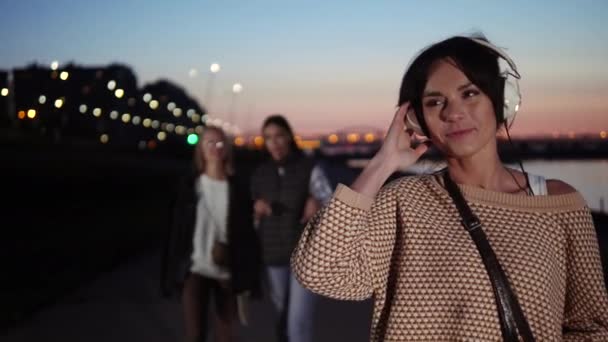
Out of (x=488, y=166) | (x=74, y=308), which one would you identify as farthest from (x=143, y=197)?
(x=488, y=166)

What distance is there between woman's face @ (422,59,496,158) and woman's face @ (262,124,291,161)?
430cm

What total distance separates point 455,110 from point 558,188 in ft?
1.28

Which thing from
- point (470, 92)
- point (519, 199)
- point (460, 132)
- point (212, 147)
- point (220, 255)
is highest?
point (470, 92)

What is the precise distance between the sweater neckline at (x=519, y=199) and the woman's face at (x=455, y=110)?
0.35 feet

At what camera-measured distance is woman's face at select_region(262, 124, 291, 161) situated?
21.3 ft

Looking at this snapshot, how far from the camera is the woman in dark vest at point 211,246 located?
6293 mm

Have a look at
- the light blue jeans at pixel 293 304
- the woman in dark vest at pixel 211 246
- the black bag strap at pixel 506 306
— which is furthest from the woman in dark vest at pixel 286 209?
the black bag strap at pixel 506 306

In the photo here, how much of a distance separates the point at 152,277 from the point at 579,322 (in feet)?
33.6

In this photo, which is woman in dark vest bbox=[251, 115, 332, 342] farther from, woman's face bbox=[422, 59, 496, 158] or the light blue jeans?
woman's face bbox=[422, 59, 496, 158]

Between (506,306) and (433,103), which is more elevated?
(433,103)

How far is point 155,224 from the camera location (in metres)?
22.2

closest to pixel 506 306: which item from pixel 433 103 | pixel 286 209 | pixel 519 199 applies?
pixel 519 199

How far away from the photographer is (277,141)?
6504 mm

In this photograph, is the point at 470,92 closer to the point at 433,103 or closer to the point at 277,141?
the point at 433,103
